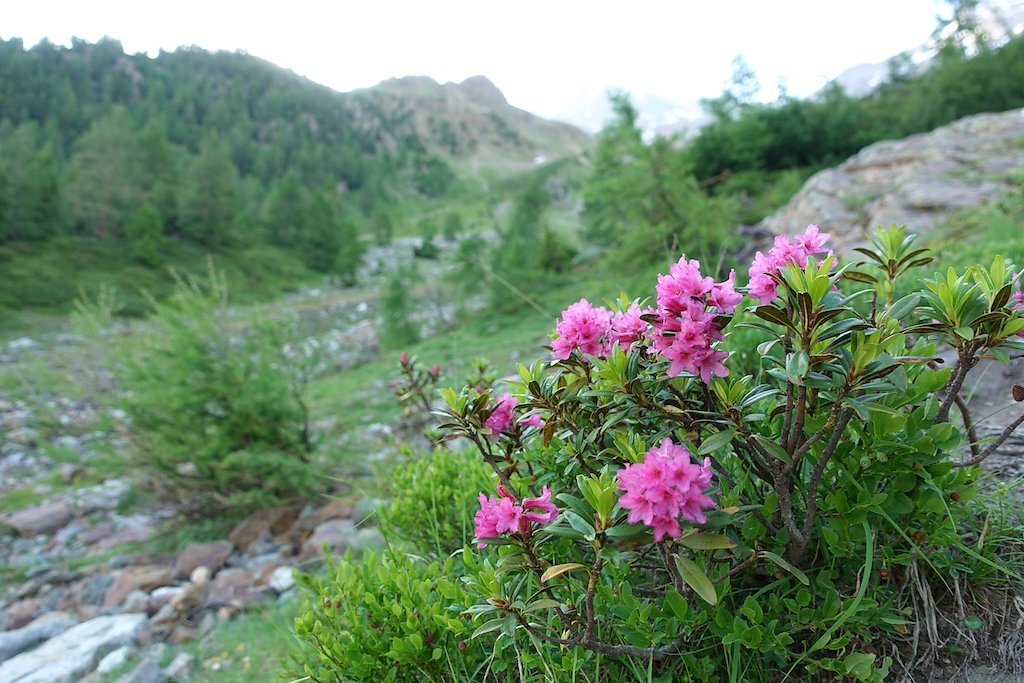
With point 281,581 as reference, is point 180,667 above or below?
above

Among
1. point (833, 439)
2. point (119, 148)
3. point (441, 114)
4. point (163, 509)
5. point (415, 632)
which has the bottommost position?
point (163, 509)

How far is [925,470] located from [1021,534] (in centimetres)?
44

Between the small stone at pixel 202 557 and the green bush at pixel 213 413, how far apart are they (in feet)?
1.20

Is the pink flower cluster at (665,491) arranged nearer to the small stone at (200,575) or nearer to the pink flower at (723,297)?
the pink flower at (723,297)

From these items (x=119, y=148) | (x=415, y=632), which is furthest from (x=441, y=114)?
(x=415, y=632)

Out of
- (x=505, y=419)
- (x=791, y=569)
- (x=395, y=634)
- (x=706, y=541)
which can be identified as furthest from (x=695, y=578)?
(x=395, y=634)

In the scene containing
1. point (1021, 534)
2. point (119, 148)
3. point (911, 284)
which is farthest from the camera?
point (119, 148)

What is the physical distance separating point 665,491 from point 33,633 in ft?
15.5

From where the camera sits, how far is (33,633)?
12.3 feet

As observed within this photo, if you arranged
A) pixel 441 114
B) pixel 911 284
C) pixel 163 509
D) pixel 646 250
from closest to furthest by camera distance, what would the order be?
pixel 911 284
pixel 163 509
pixel 646 250
pixel 441 114

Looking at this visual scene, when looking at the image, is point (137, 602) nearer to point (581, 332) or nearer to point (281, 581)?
point (281, 581)

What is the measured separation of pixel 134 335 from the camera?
6.03 m

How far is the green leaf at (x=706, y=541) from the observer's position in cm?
88

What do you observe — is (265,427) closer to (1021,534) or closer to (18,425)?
(1021,534)
